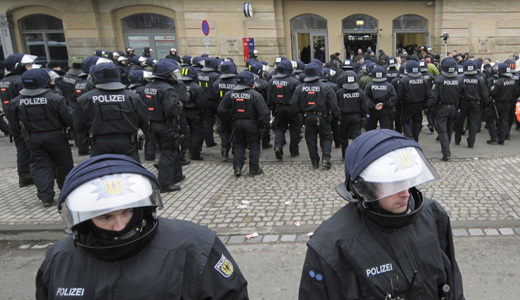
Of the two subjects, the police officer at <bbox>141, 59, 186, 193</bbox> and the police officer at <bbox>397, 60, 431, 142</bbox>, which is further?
the police officer at <bbox>397, 60, 431, 142</bbox>

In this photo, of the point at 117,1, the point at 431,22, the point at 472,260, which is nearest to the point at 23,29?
the point at 117,1

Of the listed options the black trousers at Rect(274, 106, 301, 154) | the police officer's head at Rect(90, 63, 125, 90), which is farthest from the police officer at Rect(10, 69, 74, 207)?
the black trousers at Rect(274, 106, 301, 154)

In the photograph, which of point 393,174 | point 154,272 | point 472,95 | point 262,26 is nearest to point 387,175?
point 393,174

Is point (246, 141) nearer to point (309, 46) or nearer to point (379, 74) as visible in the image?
point (379, 74)

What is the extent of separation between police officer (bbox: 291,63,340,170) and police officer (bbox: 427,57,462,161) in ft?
8.17

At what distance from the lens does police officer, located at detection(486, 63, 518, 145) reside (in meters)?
9.30

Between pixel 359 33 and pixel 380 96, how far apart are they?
12.1 m

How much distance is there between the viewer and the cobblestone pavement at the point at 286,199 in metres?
5.41

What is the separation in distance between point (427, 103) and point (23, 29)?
59.9 feet

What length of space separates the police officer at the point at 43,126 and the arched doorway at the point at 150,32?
528 inches

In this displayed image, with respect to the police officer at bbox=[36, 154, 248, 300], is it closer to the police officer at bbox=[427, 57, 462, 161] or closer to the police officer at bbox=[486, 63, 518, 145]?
the police officer at bbox=[427, 57, 462, 161]

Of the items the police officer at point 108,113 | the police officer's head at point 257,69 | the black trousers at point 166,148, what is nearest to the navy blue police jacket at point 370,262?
the police officer at point 108,113

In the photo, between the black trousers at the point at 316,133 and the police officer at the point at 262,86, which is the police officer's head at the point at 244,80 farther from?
the police officer at the point at 262,86

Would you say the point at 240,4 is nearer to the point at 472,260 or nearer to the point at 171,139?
the point at 171,139
